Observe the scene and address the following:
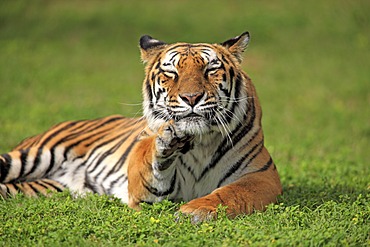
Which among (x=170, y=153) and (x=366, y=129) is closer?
(x=170, y=153)

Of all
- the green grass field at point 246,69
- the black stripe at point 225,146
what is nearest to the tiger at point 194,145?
the black stripe at point 225,146

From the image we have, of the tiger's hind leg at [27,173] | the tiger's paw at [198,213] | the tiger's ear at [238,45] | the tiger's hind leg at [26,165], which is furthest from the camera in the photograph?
the tiger's hind leg at [26,165]

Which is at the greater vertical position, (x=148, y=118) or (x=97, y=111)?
(x=148, y=118)

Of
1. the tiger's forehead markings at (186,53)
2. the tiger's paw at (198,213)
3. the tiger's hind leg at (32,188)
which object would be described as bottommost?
the tiger's hind leg at (32,188)

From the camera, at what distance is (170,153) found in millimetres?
4180

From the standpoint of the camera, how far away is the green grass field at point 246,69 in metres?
3.99

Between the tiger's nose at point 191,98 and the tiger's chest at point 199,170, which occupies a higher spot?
Answer: the tiger's nose at point 191,98

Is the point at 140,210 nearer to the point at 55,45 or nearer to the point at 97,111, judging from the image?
the point at 97,111

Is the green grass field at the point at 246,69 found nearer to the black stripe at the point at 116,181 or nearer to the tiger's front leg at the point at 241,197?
the tiger's front leg at the point at 241,197

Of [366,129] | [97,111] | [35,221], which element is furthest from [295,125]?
[35,221]

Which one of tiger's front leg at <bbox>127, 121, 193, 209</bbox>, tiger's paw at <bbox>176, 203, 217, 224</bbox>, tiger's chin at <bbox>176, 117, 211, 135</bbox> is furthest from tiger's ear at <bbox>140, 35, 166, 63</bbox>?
tiger's paw at <bbox>176, 203, 217, 224</bbox>

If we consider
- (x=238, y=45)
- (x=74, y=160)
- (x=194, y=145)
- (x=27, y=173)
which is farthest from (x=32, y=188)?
(x=238, y=45)

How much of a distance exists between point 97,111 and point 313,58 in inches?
211

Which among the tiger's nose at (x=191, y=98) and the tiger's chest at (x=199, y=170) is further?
the tiger's chest at (x=199, y=170)
